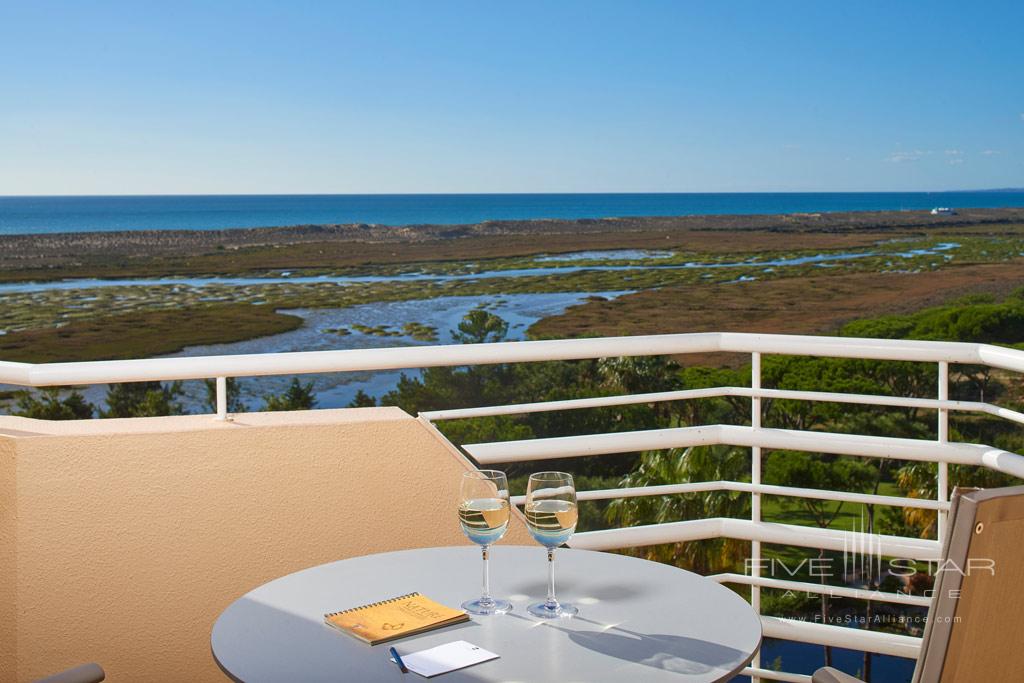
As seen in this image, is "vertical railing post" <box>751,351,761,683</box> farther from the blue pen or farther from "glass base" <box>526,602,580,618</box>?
the blue pen

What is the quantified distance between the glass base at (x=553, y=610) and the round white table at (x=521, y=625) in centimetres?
1

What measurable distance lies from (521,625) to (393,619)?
6.3 inches

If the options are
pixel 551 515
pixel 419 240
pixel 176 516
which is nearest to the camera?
pixel 551 515

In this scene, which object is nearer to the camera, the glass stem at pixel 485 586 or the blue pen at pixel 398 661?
the blue pen at pixel 398 661

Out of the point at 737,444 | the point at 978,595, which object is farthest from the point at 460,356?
the point at 978,595

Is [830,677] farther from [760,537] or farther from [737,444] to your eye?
[760,537]

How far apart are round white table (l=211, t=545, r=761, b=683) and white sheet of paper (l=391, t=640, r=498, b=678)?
0.01 meters

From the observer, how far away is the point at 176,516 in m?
2.18

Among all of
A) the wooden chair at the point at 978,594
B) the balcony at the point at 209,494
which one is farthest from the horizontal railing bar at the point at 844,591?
the wooden chair at the point at 978,594

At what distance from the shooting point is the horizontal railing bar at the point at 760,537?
8.13ft

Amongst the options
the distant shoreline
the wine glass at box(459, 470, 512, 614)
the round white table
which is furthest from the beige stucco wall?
the distant shoreline

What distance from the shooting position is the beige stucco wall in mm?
2119

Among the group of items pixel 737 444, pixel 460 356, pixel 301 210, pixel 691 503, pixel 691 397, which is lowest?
pixel 691 503

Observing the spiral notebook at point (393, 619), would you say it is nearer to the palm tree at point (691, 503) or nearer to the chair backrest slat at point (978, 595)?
the chair backrest slat at point (978, 595)
